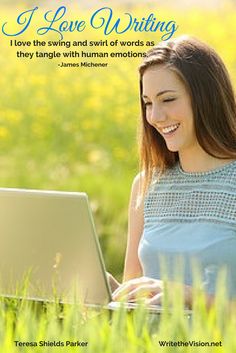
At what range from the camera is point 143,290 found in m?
2.48

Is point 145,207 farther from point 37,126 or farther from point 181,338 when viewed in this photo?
point 37,126

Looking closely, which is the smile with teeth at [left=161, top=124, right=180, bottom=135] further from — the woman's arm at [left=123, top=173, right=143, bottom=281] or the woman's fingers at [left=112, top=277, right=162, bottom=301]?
the woman's fingers at [left=112, top=277, right=162, bottom=301]

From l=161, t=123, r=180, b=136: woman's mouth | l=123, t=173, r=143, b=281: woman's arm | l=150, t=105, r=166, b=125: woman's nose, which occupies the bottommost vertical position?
l=123, t=173, r=143, b=281: woman's arm

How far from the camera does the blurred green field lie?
22.1 ft

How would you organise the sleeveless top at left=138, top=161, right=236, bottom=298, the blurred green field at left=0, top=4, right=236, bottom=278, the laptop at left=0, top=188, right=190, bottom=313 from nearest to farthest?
the laptop at left=0, top=188, right=190, bottom=313
the sleeveless top at left=138, top=161, right=236, bottom=298
the blurred green field at left=0, top=4, right=236, bottom=278

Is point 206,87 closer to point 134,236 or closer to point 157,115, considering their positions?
point 157,115

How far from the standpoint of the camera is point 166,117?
2770 millimetres

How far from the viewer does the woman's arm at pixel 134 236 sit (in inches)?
116

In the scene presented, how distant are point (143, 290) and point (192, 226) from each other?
0.35 m

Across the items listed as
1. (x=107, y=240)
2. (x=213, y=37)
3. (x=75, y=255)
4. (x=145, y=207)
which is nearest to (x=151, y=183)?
(x=145, y=207)

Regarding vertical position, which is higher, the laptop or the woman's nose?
the woman's nose

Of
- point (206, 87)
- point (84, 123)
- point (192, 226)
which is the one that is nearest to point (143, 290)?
point (192, 226)

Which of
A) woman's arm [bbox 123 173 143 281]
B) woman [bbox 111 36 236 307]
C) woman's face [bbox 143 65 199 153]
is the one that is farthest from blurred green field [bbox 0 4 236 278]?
woman's face [bbox 143 65 199 153]

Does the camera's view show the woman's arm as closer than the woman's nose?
No
